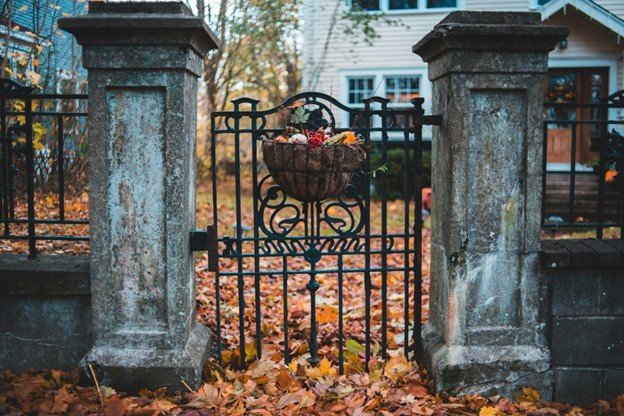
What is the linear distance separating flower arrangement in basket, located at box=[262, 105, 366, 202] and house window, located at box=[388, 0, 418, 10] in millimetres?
13416

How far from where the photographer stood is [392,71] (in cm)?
1584

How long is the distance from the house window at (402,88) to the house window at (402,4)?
1.84m

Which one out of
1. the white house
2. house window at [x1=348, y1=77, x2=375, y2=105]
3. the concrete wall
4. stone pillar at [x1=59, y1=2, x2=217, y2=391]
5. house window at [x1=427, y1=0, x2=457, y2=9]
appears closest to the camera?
stone pillar at [x1=59, y1=2, x2=217, y2=391]

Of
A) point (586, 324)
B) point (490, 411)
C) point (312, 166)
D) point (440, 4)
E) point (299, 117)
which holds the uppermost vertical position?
point (440, 4)

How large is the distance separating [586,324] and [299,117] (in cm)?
217

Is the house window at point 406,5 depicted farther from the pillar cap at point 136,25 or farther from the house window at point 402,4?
the pillar cap at point 136,25

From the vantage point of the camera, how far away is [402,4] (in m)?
15.8

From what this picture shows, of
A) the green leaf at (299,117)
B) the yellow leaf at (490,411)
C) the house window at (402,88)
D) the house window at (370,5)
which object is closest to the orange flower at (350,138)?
the green leaf at (299,117)

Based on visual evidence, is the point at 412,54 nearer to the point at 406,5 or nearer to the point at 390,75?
the point at 390,75

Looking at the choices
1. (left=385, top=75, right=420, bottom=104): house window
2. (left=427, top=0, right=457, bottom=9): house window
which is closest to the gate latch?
(left=385, top=75, right=420, bottom=104): house window

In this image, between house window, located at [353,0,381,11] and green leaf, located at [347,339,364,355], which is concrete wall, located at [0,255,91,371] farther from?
house window, located at [353,0,381,11]

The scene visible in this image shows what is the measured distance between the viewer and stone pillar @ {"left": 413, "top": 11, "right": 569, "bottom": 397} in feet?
11.2

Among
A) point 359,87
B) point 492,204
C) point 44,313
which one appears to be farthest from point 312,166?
point 359,87

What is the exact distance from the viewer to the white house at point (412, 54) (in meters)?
14.4
